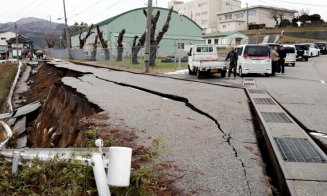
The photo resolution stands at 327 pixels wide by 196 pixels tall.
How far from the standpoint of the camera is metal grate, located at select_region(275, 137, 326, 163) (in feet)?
17.4

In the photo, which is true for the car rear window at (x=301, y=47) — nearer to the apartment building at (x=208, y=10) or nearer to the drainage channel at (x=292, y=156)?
the drainage channel at (x=292, y=156)

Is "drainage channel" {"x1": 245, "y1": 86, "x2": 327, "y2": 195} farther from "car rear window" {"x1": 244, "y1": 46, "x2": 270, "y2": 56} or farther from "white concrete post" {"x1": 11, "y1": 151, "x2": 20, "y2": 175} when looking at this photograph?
"car rear window" {"x1": 244, "y1": 46, "x2": 270, "y2": 56}

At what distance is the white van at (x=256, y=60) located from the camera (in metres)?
21.2

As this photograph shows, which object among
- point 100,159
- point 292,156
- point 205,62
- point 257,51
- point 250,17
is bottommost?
point 292,156

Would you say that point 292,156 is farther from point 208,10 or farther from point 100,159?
point 208,10

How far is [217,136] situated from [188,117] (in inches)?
73.4

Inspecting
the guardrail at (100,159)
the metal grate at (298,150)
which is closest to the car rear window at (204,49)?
the metal grate at (298,150)

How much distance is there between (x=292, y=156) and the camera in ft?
17.8

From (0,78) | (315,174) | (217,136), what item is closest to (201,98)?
(217,136)

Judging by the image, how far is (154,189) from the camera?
12.7 ft

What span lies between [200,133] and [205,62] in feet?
45.9

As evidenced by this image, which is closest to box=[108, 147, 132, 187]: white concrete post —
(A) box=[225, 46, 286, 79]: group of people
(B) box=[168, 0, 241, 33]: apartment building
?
(A) box=[225, 46, 286, 79]: group of people

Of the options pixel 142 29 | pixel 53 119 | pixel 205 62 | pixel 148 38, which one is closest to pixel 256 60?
pixel 205 62

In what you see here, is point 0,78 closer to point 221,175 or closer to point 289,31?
point 221,175
